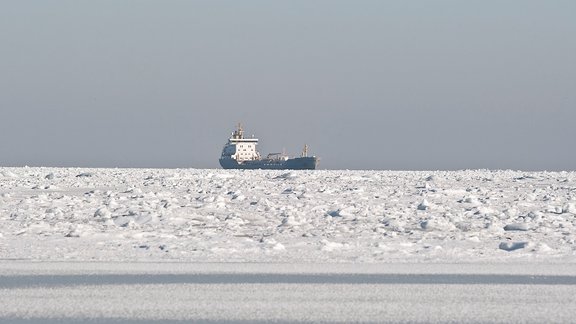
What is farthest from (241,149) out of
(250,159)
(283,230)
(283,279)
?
(283,279)

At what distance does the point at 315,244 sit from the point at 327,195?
9496 millimetres

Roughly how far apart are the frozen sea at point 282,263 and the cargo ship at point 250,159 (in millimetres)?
60823

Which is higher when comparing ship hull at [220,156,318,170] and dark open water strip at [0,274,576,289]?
dark open water strip at [0,274,576,289]

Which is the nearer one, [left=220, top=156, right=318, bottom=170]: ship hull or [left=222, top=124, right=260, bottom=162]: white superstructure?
[left=220, top=156, right=318, bottom=170]: ship hull

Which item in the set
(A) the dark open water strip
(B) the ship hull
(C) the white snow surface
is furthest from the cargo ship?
(A) the dark open water strip

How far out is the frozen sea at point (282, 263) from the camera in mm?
7000

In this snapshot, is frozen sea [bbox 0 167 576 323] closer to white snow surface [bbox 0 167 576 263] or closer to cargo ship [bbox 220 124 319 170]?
white snow surface [bbox 0 167 576 263]

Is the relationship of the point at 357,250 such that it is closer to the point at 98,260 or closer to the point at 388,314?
the point at 98,260

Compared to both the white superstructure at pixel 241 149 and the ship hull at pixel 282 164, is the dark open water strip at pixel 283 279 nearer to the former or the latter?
the ship hull at pixel 282 164

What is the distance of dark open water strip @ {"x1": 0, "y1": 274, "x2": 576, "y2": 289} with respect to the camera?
8.25 meters

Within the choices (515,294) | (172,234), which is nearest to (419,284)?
(515,294)

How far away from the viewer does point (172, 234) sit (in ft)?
40.2

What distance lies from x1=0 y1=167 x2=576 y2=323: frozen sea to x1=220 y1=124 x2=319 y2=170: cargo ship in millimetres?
60823

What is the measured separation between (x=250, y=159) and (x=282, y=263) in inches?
2901
